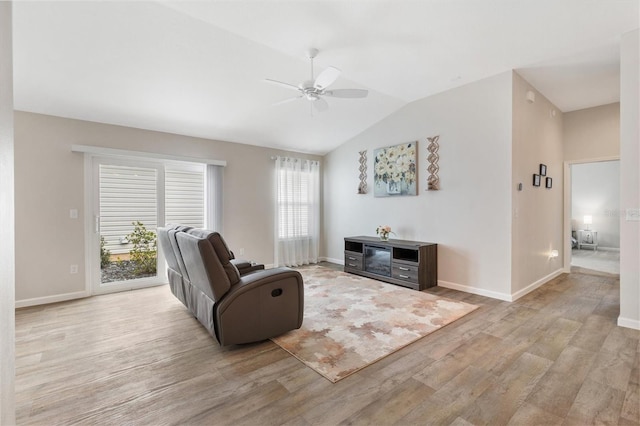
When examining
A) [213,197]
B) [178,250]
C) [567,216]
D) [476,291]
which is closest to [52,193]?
[213,197]

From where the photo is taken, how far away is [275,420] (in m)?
1.71

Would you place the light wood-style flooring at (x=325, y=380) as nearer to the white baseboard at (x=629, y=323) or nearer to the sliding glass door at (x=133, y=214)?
the white baseboard at (x=629, y=323)

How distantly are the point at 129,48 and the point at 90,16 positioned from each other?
0.42m

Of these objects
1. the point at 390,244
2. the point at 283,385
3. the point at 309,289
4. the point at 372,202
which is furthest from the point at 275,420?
the point at 372,202

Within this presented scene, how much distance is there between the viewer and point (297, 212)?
249 inches

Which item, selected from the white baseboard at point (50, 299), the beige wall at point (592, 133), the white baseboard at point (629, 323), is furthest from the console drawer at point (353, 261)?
the beige wall at point (592, 133)

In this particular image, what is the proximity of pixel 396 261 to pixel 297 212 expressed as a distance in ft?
8.26

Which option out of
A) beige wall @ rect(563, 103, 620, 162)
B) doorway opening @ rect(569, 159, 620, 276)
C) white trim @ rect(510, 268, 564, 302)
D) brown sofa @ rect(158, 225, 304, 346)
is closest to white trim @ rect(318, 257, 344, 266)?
white trim @ rect(510, 268, 564, 302)

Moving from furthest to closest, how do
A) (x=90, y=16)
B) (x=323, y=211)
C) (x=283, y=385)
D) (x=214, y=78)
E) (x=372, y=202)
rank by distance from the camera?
(x=323, y=211), (x=372, y=202), (x=214, y=78), (x=90, y=16), (x=283, y=385)

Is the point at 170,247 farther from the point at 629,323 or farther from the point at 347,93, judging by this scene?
the point at 629,323

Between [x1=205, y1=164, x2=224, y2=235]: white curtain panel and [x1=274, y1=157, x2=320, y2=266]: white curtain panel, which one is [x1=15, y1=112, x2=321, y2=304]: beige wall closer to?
[x1=205, y1=164, x2=224, y2=235]: white curtain panel

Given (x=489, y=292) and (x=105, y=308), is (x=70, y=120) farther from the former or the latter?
(x=489, y=292)

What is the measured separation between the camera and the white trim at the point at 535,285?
388 cm

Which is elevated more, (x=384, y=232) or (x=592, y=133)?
(x=592, y=133)
